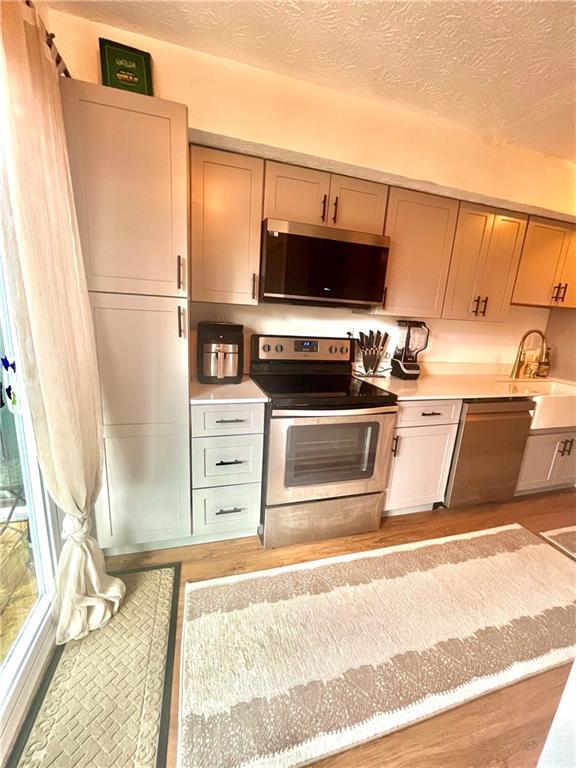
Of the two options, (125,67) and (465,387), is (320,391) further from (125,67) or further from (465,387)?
(125,67)

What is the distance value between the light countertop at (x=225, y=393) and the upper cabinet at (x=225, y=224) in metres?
0.52

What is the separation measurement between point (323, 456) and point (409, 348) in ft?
4.07

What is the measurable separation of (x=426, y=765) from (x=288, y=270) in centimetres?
216

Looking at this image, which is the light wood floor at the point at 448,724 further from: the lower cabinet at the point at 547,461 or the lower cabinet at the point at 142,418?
the lower cabinet at the point at 547,461

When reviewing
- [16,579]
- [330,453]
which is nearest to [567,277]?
[330,453]

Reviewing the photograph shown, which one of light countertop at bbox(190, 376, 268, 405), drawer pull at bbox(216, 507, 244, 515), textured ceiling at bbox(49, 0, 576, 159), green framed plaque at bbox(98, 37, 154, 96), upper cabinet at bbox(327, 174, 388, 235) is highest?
textured ceiling at bbox(49, 0, 576, 159)

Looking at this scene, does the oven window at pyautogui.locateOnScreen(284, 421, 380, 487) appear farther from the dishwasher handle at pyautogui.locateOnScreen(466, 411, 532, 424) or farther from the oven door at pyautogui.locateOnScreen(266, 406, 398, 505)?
the dishwasher handle at pyautogui.locateOnScreen(466, 411, 532, 424)

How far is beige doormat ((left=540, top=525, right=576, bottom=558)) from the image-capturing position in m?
2.06

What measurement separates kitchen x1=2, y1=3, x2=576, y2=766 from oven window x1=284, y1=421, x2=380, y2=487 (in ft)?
0.04

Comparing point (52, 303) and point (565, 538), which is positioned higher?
point (52, 303)

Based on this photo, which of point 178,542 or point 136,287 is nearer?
point 136,287

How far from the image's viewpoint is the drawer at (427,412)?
6.57ft

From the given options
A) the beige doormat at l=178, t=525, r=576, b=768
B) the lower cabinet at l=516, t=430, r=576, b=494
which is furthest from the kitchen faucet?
the beige doormat at l=178, t=525, r=576, b=768

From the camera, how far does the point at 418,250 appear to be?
2164mm
